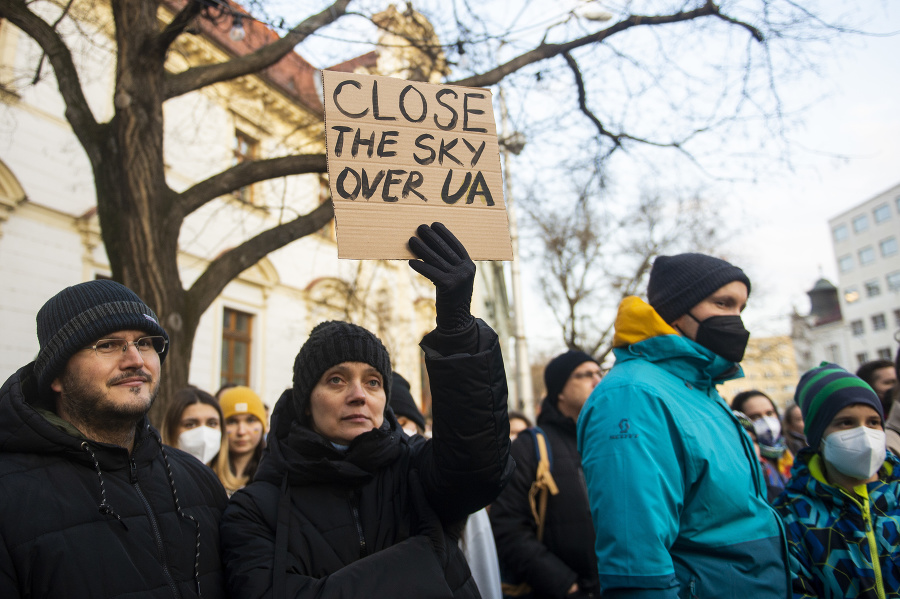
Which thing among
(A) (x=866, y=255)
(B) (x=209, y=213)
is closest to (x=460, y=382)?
(B) (x=209, y=213)

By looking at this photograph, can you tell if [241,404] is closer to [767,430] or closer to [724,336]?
[724,336]

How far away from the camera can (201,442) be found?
11.5 feet

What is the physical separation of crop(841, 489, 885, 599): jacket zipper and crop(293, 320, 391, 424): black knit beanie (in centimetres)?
195

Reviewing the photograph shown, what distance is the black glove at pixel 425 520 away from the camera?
1.83 m

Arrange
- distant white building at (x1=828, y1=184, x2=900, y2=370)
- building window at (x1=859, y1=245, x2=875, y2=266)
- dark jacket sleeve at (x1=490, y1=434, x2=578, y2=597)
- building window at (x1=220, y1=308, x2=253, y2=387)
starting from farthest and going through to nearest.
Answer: building window at (x1=859, y1=245, x2=875, y2=266) → distant white building at (x1=828, y1=184, x2=900, y2=370) → building window at (x1=220, y1=308, x2=253, y2=387) → dark jacket sleeve at (x1=490, y1=434, x2=578, y2=597)

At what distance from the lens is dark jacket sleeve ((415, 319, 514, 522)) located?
1.75 metres

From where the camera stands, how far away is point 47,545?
1.54 m

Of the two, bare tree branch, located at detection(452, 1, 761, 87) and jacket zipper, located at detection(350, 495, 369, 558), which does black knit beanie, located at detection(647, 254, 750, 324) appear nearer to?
jacket zipper, located at detection(350, 495, 369, 558)

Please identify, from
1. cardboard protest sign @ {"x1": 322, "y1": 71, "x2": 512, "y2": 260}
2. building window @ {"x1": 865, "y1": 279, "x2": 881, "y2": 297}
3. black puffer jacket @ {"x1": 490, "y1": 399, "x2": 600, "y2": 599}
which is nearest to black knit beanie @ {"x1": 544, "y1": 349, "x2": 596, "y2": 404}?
black puffer jacket @ {"x1": 490, "y1": 399, "x2": 600, "y2": 599}

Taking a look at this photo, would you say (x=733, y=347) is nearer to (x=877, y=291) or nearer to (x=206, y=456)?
(x=206, y=456)

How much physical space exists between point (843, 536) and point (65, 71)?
6.32 m

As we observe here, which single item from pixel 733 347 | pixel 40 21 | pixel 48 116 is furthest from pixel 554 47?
pixel 48 116

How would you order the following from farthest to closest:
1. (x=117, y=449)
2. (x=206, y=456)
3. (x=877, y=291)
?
(x=877, y=291), (x=206, y=456), (x=117, y=449)

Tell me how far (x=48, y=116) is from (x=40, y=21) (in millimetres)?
4850
